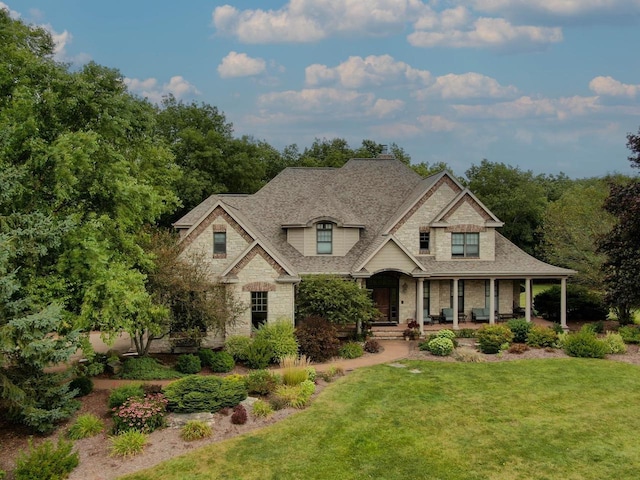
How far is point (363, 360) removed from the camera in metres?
22.1

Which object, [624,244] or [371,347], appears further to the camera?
[624,244]

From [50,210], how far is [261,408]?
8.48 meters

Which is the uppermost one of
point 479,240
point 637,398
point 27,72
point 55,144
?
point 27,72

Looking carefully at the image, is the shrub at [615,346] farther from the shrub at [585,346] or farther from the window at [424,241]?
the window at [424,241]

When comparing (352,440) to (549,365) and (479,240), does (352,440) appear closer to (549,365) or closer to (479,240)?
(549,365)

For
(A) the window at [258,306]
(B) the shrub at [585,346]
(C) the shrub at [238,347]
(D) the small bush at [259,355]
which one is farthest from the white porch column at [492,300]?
(C) the shrub at [238,347]

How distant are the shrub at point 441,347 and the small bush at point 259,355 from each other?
7365mm

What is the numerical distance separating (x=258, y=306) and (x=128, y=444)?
1130cm

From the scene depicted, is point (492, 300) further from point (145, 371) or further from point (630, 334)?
point (145, 371)

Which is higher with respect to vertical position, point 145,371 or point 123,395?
point 123,395

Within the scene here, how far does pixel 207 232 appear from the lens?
24.4 m

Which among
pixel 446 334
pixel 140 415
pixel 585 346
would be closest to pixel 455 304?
pixel 446 334

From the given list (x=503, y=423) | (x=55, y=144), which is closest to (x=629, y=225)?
(x=503, y=423)

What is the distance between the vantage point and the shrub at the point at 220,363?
2002cm
